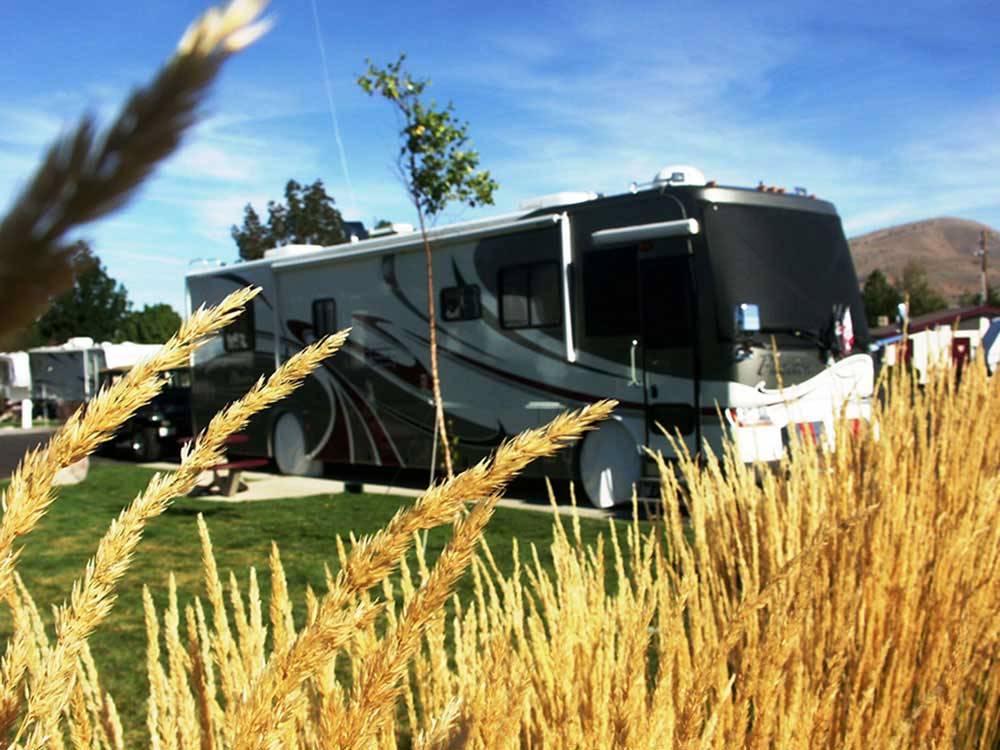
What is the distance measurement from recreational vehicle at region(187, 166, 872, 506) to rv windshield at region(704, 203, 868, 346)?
0.6 inches

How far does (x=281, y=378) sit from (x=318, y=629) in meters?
0.19

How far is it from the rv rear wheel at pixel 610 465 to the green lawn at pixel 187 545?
2.91 ft

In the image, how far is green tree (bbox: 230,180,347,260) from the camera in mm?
27875

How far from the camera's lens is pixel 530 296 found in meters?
10.0

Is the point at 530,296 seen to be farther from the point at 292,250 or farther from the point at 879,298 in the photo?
the point at 879,298

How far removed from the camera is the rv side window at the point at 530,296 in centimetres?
984

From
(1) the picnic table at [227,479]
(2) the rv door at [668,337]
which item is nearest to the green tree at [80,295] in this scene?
(2) the rv door at [668,337]

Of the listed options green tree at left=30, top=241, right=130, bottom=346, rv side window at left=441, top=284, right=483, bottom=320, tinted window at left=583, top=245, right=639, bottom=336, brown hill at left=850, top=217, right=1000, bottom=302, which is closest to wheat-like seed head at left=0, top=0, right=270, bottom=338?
green tree at left=30, top=241, right=130, bottom=346

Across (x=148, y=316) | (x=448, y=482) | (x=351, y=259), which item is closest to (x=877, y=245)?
(x=148, y=316)

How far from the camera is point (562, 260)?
9656 mm

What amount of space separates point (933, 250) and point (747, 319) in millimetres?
161122

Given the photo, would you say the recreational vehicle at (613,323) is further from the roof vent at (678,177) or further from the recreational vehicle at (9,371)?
the recreational vehicle at (9,371)

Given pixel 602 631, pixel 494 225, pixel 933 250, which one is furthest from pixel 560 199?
pixel 933 250

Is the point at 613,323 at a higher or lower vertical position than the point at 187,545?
higher
